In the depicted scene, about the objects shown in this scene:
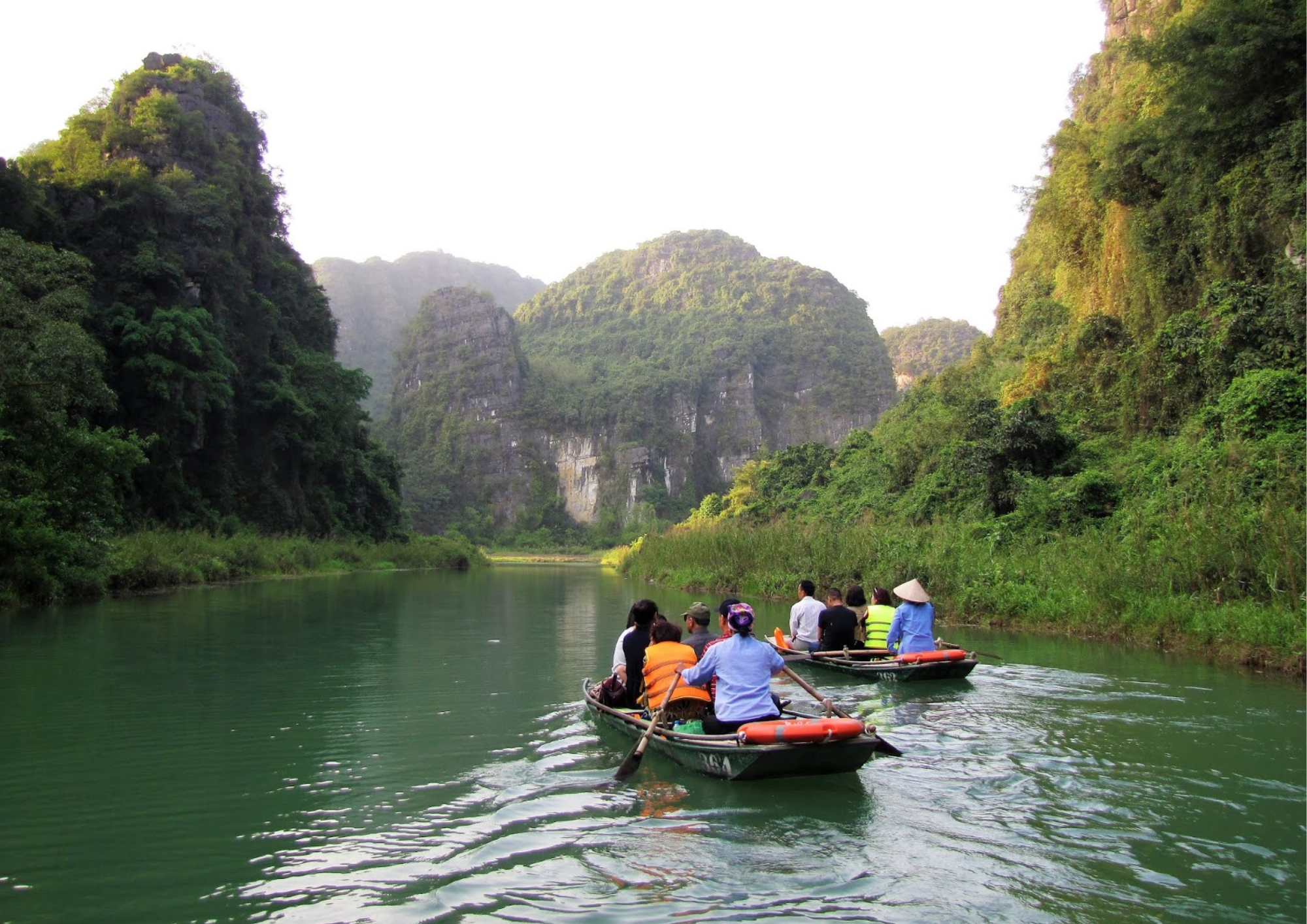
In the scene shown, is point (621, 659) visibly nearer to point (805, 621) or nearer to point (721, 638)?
point (721, 638)

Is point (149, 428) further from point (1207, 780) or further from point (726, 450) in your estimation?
point (726, 450)

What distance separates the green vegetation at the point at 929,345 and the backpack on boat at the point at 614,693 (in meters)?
84.2

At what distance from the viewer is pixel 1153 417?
18375 mm

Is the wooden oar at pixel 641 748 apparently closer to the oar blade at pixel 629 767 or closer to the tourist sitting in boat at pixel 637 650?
the oar blade at pixel 629 767

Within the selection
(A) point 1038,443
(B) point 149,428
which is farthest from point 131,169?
Result: (A) point 1038,443

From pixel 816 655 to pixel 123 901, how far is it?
8.05 metres

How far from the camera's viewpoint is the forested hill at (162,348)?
685 inches

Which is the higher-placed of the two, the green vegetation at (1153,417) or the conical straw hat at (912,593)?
the green vegetation at (1153,417)

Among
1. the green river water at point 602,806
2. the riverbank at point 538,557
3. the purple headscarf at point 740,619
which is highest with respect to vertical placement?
the purple headscarf at point 740,619

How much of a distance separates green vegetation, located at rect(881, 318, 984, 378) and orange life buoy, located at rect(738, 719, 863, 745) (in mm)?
85866

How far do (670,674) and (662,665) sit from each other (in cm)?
10

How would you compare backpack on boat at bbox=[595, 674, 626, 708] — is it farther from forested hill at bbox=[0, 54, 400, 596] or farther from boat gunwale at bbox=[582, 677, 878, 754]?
forested hill at bbox=[0, 54, 400, 596]

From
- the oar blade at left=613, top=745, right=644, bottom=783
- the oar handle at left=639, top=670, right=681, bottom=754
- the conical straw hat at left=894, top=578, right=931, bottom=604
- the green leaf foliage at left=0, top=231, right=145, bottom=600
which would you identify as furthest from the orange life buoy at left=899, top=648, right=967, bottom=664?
the green leaf foliage at left=0, top=231, right=145, bottom=600

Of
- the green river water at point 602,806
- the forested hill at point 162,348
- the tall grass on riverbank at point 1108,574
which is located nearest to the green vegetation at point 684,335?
the forested hill at point 162,348
